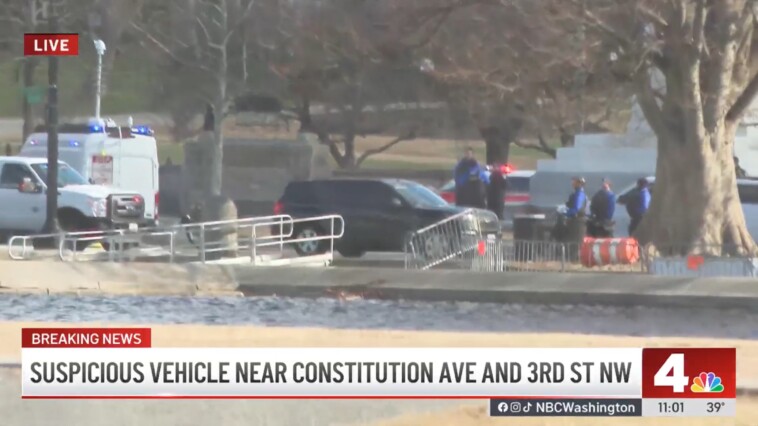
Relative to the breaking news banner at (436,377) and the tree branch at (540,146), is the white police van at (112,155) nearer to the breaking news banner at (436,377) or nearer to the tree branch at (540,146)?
the breaking news banner at (436,377)

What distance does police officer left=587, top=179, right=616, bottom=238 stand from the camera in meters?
25.0

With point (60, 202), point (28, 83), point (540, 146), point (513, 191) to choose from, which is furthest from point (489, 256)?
point (540, 146)

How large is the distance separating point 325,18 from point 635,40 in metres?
13.7

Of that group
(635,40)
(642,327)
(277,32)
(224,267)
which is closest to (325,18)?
(277,32)

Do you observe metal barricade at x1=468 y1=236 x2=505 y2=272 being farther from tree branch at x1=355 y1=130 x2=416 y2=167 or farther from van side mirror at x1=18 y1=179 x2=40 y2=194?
tree branch at x1=355 y1=130 x2=416 y2=167

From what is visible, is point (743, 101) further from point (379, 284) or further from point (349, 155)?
point (349, 155)

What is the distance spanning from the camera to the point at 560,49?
76.8 ft

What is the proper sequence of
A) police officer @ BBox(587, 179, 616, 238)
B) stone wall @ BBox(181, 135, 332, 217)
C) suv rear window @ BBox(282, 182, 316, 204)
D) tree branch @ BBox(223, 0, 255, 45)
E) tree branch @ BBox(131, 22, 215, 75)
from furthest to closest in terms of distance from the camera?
1. stone wall @ BBox(181, 135, 332, 217)
2. tree branch @ BBox(131, 22, 215, 75)
3. tree branch @ BBox(223, 0, 255, 45)
4. suv rear window @ BBox(282, 182, 316, 204)
5. police officer @ BBox(587, 179, 616, 238)

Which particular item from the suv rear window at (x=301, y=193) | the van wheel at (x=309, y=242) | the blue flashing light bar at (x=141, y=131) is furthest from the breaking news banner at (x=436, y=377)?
the blue flashing light bar at (x=141, y=131)

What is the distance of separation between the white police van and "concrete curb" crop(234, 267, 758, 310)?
1021 cm

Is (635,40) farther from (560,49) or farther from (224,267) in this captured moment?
(224,267)

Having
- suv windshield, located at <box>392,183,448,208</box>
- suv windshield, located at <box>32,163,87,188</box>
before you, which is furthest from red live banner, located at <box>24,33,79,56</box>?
suv windshield, located at <box>392,183,448,208</box>

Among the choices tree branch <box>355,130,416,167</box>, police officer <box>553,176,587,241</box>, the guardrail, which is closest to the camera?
the guardrail

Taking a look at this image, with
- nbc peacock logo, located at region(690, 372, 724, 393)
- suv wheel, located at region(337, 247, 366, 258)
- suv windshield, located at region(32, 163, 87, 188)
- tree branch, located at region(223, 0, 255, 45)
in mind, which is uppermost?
tree branch, located at region(223, 0, 255, 45)
